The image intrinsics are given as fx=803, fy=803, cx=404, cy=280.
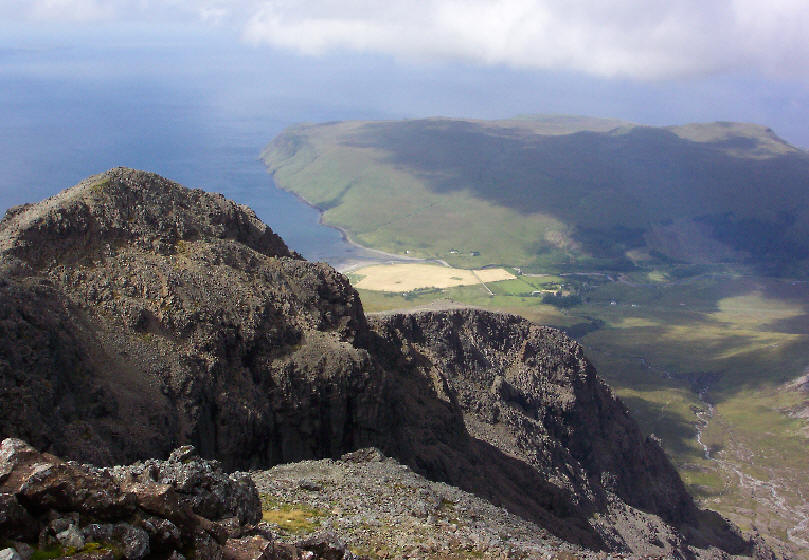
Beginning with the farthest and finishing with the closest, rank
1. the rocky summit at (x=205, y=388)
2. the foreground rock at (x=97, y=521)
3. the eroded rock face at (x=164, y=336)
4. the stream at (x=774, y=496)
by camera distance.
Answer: the stream at (x=774, y=496)
the eroded rock face at (x=164, y=336)
the rocky summit at (x=205, y=388)
the foreground rock at (x=97, y=521)

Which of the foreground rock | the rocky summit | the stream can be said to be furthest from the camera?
the stream

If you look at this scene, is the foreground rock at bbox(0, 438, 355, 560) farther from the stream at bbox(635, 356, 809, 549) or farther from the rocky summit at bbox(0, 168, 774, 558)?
the stream at bbox(635, 356, 809, 549)

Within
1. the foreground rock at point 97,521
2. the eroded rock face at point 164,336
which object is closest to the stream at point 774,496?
the eroded rock face at point 164,336

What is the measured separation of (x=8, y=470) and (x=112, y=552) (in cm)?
425

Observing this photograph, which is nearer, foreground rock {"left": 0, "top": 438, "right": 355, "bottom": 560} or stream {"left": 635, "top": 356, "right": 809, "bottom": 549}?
foreground rock {"left": 0, "top": 438, "right": 355, "bottom": 560}

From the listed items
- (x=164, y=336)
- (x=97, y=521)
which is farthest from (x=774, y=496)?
(x=97, y=521)

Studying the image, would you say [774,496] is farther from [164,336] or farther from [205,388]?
[164,336]

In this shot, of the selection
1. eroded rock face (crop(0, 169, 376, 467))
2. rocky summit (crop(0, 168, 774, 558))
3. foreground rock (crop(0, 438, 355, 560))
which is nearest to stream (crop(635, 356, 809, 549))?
rocky summit (crop(0, 168, 774, 558))

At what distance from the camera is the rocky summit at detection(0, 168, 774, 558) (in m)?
27.6

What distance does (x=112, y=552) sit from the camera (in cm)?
2173

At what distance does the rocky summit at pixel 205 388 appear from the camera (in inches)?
1086

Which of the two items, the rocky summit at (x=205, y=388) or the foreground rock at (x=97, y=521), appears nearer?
the foreground rock at (x=97, y=521)

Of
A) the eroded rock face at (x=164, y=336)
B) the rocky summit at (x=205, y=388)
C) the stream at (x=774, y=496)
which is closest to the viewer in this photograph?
the rocky summit at (x=205, y=388)

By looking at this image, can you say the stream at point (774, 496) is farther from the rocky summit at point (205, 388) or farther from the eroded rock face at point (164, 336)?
the eroded rock face at point (164, 336)
